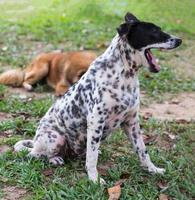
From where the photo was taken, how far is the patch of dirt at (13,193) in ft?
16.1

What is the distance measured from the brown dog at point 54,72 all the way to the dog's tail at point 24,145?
2.33 metres

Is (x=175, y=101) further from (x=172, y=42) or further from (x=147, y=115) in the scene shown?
(x=172, y=42)

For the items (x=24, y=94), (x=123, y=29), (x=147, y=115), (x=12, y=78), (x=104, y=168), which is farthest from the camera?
(x=12, y=78)

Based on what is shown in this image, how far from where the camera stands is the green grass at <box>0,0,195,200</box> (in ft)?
16.7

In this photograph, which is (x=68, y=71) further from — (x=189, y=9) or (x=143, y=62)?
(x=189, y=9)

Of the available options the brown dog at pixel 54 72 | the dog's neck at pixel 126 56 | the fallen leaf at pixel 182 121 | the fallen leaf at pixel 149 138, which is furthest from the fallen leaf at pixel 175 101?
the dog's neck at pixel 126 56

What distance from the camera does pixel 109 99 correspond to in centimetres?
498

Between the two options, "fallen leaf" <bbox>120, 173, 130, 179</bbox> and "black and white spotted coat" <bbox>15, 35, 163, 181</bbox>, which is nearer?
"black and white spotted coat" <bbox>15, 35, 163, 181</bbox>

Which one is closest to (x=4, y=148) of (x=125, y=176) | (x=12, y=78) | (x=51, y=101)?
(x=125, y=176)

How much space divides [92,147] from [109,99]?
1.60 ft

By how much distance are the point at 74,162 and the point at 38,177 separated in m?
0.57

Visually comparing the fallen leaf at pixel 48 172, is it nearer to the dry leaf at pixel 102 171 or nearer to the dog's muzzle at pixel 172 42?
the dry leaf at pixel 102 171

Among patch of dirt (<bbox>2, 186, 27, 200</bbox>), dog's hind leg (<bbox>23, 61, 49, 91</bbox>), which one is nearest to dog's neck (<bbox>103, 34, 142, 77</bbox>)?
patch of dirt (<bbox>2, 186, 27, 200</bbox>)

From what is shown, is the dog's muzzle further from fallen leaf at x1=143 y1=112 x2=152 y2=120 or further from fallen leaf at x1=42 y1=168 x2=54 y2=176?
fallen leaf at x1=143 y1=112 x2=152 y2=120
